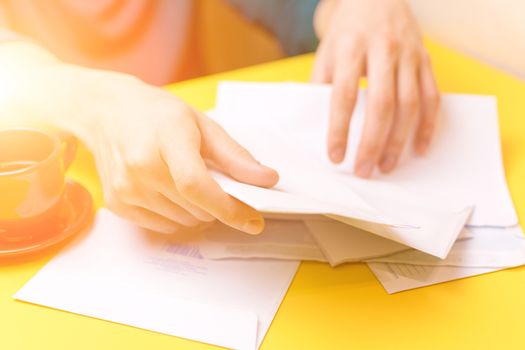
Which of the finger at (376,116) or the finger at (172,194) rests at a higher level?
the finger at (376,116)

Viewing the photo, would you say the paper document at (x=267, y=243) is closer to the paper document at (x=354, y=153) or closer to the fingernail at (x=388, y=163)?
the paper document at (x=354, y=153)

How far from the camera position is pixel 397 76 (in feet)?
2.59

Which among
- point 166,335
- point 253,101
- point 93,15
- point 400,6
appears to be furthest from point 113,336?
point 93,15

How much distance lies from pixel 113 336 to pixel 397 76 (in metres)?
0.50

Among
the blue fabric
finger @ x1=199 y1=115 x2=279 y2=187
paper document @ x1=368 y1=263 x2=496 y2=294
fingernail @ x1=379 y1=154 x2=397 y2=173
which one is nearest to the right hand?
finger @ x1=199 y1=115 x2=279 y2=187

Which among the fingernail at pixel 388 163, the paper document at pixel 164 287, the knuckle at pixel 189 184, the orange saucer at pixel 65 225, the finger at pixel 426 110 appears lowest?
the orange saucer at pixel 65 225

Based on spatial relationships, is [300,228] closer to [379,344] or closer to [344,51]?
[379,344]

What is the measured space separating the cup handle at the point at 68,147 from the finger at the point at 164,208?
0.46 ft

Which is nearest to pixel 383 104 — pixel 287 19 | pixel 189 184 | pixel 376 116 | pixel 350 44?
pixel 376 116

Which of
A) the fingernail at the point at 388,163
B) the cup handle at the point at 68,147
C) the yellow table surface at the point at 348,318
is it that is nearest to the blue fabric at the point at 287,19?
the fingernail at the point at 388,163

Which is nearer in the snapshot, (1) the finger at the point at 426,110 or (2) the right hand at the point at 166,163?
(2) the right hand at the point at 166,163

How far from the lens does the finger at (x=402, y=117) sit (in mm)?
752

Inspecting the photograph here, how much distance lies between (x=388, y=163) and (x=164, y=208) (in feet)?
1.02

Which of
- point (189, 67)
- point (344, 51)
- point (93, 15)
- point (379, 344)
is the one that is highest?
point (344, 51)
